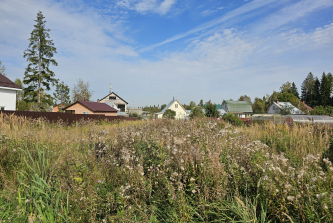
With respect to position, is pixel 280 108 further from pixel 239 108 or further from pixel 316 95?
pixel 316 95

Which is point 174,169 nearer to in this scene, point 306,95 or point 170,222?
point 170,222

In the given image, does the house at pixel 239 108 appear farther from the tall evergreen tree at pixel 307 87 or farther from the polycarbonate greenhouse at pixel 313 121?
the polycarbonate greenhouse at pixel 313 121

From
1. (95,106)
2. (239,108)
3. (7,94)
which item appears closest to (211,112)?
(7,94)

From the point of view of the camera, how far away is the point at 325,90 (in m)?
64.4

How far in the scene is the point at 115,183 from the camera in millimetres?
3160

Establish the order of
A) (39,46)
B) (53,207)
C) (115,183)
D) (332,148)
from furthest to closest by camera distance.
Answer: (39,46) → (332,148) → (115,183) → (53,207)

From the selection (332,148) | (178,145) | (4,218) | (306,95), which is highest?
(306,95)

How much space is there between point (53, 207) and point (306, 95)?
103 m

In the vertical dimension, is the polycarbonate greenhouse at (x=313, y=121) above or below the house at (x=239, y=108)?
below

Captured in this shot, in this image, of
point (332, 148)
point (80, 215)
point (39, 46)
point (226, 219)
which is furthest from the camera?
point (39, 46)

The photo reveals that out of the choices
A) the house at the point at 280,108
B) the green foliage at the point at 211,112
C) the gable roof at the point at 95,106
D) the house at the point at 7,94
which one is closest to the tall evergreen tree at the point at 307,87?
the house at the point at 280,108

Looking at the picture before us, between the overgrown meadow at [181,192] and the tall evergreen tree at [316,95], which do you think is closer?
the overgrown meadow at [181,192]

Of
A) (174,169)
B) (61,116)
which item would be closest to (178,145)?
(174,169)

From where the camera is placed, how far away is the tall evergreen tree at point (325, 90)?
6366 centimetres
